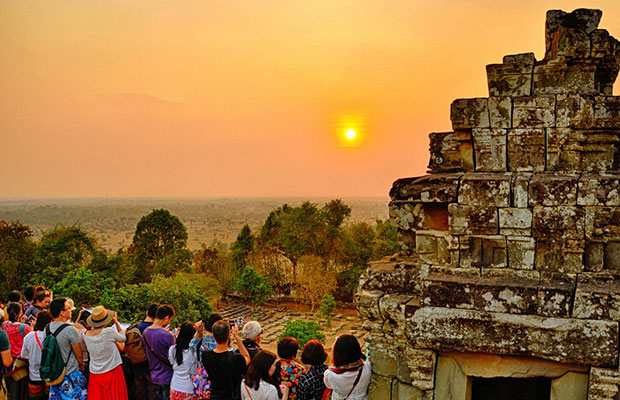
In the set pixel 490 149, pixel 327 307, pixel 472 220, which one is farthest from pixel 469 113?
pixel 327 307

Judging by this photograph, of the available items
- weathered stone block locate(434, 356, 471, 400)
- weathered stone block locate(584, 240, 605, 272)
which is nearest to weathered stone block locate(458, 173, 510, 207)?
weathered stone block locate(584, 240, 605, 272)

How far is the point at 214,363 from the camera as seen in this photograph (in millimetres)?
4730

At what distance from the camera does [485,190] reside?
3938 mm

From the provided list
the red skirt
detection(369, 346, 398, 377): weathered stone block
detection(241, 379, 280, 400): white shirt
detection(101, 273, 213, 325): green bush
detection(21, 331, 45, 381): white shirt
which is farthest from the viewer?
detection(101, 273, 213, 325): green bush

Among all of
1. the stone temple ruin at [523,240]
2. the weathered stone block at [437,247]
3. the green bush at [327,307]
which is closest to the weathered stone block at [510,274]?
the stone temple ruin at [523,240]

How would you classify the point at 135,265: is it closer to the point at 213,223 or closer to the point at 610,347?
the point at 610,347

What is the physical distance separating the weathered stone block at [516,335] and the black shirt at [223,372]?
6.22ft

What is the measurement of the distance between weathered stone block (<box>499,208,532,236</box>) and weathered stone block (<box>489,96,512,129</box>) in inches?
30.1

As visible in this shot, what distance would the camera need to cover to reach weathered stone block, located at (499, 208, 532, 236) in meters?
3.83

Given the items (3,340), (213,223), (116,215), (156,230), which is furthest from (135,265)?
(116,215)

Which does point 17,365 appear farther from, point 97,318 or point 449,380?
point 449,380

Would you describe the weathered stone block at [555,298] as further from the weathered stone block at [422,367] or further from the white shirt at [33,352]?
Result: the white shirt at [33,352]

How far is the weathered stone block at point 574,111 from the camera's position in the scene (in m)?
3.81

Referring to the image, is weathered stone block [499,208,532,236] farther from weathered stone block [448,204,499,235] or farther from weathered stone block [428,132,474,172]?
weathered stone block [428,132,474,172]
